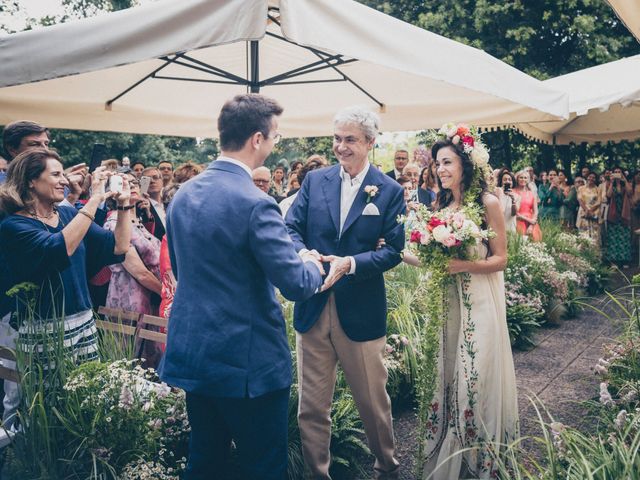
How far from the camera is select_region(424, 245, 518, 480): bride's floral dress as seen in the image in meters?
3.51

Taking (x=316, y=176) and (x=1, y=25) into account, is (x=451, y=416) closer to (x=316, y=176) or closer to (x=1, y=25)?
(x=316, y=176)

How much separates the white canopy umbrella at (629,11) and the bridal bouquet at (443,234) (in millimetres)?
1593

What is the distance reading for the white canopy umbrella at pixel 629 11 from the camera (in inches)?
140

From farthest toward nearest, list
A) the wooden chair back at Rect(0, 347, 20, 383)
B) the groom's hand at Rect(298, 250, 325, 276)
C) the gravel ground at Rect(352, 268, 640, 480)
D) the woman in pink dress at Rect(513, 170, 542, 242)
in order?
the woman in pink dress at Rect(513, 170, 542, 242)
the gravel ground at Rect(352, 268, 640, 480)
the wooden chair back at Rect(0, 347, 20, 383)
the groom's hand at Rect(298, 250, 325, 276)

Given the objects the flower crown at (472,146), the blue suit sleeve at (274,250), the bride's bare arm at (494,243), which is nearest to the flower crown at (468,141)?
the flower crown at (472,146)

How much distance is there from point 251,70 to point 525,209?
24.8ft

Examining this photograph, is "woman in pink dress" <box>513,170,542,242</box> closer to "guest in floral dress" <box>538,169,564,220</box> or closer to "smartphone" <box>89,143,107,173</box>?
"guest in floral dress" <box>538,169,564,220</box>

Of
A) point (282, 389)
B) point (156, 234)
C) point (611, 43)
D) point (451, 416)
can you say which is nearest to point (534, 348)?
point (451, 416)

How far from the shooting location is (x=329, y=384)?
353 centimetres

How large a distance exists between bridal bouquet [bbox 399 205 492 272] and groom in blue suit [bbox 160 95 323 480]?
101cm

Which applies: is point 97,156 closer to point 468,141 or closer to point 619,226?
point 468,141

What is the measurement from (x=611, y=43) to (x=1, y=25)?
59.9 feet

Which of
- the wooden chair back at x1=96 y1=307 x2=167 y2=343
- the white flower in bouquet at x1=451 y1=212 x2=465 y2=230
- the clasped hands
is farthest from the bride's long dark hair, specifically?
the wooden chair back at x1=96 y1=307 x2=167 y2=343

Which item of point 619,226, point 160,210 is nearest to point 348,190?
point 160,210
